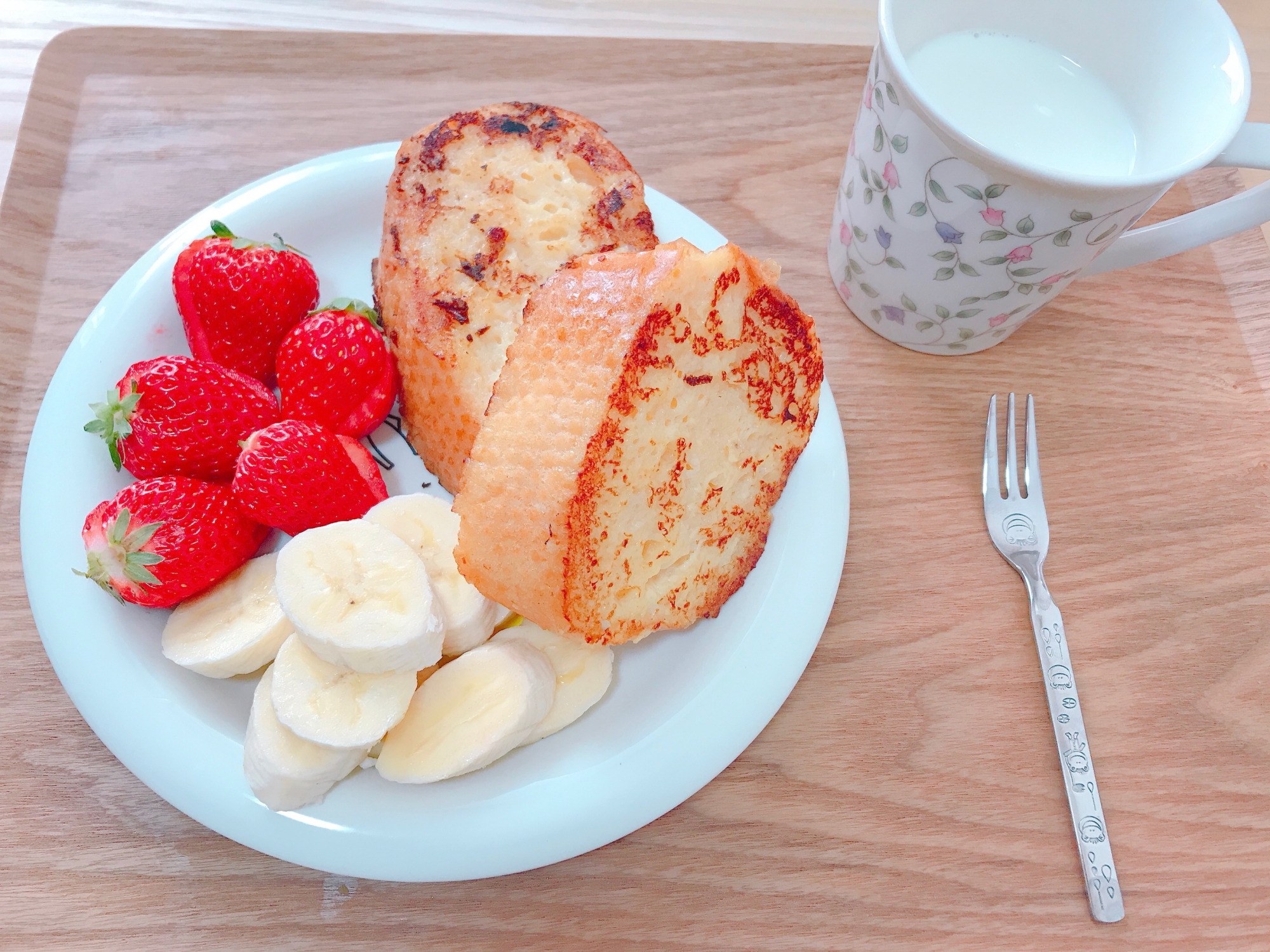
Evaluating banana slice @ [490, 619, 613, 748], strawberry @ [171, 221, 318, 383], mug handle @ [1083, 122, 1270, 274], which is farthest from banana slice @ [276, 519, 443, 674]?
mug handle @ [1083, 122, 1270, 274]

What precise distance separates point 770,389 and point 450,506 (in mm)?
453

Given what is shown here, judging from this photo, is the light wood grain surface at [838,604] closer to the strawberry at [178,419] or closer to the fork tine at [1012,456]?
the fork tine at [1012,456]

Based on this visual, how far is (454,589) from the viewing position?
1.04 meters

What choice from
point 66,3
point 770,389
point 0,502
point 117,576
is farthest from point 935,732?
point 66,3

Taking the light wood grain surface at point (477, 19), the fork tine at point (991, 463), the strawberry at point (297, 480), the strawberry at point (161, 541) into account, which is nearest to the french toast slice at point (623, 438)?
the strawberry at point (297, 480)

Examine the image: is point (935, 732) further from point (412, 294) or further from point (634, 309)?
point (412, 294)

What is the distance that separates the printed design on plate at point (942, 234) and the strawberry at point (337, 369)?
2.43ft

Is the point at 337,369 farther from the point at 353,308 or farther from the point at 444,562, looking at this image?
the point at 444,562

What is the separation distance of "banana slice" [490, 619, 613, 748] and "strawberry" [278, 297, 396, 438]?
385 mm

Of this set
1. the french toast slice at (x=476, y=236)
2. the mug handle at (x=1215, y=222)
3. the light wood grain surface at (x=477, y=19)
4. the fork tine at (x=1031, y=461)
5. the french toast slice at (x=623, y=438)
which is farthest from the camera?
the light wood grain surface at (x=477, y=19)

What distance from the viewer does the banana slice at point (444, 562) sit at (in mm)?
1036

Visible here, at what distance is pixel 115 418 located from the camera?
1082mm

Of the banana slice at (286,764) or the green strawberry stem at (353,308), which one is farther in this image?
the green strawberry stem at (353,308)

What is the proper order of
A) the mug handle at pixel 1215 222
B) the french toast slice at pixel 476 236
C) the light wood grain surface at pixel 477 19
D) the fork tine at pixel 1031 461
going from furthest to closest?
the light wood grain surface at pixel 477 19, the fork tine at pixel 1031 461, the french toast slice at pixel 476 236, the mug handle at pixel 1215 222
